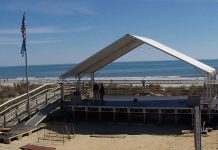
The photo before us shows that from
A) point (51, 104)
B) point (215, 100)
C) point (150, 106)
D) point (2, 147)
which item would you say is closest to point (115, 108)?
point (150, 106)

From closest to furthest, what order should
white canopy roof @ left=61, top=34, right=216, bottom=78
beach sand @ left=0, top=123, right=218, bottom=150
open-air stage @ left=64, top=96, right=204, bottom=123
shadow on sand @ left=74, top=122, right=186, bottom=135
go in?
beach sand @ left=0, top=123, right=218, bottom=150 → shadow on sand @ left=74, top=122, right=186, bottom=135 → white canopy roof @ left=61, top=34, right=216, bottom=78 → open-air stage @ left=64, top=96, right=204, bottom=123

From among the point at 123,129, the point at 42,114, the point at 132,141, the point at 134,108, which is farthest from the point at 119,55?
the point at 132,141

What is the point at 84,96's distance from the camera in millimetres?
29219

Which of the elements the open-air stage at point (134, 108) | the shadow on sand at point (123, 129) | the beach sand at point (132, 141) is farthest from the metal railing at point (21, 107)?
the shadow on sand at point (123, 129)

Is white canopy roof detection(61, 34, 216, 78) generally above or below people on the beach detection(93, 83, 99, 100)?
above

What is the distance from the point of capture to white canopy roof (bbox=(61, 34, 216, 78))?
941 inches

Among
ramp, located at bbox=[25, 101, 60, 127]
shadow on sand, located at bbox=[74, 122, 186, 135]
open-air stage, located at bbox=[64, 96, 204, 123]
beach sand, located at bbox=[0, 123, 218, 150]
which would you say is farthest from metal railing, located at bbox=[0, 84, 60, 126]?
shadow on sand, located at bbox=[74, 122, 186, 135]

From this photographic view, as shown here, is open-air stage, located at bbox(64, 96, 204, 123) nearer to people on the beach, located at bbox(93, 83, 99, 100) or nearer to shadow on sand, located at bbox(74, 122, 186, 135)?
people on the beach, located at bbox(93, 83, 99, 100)

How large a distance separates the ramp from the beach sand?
129 centimetres

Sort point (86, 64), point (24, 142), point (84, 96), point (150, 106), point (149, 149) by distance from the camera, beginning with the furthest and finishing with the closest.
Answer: point (84, 96)
point (86, 64)
point (150, 106)
point (24, 142)
point (149, 149)

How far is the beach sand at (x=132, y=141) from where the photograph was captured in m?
19.7

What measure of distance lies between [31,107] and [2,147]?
251 inches

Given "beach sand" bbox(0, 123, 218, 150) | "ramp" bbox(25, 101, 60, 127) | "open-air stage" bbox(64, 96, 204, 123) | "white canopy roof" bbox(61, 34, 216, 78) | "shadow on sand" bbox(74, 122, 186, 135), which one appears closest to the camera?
"beach sand" bbox(0, 123, 218, 150)

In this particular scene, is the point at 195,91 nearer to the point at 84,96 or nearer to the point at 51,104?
the point at 84,96
